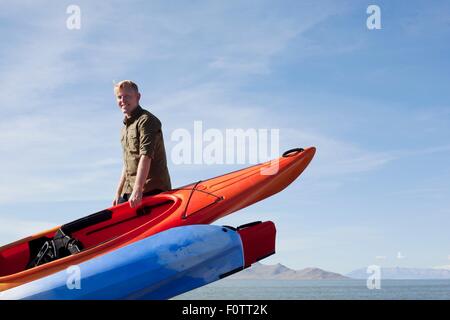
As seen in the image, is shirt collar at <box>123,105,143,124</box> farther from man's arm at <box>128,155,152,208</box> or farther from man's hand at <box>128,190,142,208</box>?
man's hand at <box>128,190,142,208</box>

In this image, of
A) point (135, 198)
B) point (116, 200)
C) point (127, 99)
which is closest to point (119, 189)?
point (116, 200)

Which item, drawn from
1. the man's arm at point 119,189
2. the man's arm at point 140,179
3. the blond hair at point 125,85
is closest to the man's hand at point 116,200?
the man's arm at point 119,189

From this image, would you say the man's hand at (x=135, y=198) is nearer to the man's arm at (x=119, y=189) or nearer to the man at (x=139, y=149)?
Answer: the man at (x=139, y=149)

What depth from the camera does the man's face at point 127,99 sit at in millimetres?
5742

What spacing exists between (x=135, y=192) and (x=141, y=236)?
0.46 metres

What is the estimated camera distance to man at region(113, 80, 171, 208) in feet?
18.4

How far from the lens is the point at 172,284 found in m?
5.15

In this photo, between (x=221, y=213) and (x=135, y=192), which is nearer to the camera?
(x=135, y=192)

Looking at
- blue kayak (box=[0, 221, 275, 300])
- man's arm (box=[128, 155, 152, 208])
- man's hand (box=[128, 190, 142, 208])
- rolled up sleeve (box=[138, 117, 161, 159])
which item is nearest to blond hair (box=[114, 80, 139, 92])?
rolled up sleeve (box=[138, 117, 161, 159])

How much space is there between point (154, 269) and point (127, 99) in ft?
5.93

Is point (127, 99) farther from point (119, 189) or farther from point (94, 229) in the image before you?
point (94, 229)

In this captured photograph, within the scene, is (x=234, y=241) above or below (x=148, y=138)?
below
